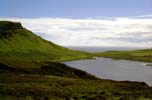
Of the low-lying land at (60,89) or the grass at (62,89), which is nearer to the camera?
the low-lying land at (60,89)

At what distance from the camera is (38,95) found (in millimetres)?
73000

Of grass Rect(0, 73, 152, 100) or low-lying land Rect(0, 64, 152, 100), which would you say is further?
grass Rect(0, 73, 152, 100)

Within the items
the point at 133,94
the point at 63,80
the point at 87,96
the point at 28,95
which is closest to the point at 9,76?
the point at 63,80

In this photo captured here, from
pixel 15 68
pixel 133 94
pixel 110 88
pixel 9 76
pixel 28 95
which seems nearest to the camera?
pixel 28 95

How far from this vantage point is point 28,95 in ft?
239

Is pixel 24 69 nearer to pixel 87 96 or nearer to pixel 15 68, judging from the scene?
pixel 15 68

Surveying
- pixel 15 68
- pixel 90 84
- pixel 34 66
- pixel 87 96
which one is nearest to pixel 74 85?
pixel 90 84

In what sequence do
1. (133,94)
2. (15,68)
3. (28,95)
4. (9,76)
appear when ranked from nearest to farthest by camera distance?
(28,95)
(133,94)
(9,76)
(15,68)

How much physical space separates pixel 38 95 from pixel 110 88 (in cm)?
1972

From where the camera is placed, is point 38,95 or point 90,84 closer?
point 38,95

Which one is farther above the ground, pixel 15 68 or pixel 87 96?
pixel 15 68

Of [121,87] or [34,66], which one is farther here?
[34,66]

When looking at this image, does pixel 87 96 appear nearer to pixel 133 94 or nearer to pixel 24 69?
pixel 133 94

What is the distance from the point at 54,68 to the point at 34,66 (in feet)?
24.5
